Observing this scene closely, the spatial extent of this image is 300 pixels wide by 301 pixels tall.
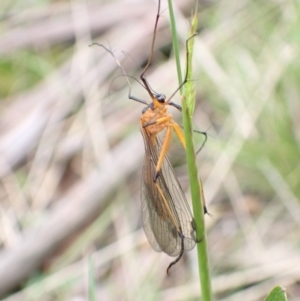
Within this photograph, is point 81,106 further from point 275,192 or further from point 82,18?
point 275,192

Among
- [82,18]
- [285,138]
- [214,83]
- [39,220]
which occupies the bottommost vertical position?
[285,138]

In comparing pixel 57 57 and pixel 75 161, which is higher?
pixel 57 57

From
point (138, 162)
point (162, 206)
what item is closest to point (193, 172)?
point (162, 206)

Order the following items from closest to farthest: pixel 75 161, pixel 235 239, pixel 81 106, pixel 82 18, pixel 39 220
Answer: pixel 235 239
pixel 39 220
pixel 75 161
pixel 81 106
pixel 82 18

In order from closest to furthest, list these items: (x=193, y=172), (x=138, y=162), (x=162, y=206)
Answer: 1. (x=193, y=172)
2. (x=162, y=206)
3. (x=138, y=162)

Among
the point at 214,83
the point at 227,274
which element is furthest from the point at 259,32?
the point at 227,274

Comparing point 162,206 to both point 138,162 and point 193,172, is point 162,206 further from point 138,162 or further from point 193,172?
point 138,162

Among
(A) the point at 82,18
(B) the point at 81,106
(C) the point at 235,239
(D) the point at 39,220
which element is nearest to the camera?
(C) the point at 235,239

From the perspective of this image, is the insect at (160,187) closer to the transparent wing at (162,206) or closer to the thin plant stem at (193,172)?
the transparent wing at (162,206)
